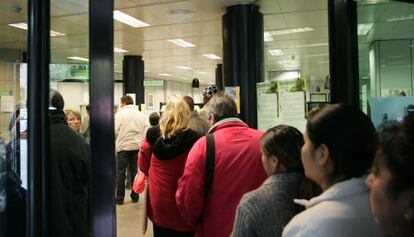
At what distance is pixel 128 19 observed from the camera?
19.8ft

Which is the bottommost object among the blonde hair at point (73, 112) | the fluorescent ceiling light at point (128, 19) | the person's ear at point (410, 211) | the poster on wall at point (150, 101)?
the person's ear at point (410, 211)

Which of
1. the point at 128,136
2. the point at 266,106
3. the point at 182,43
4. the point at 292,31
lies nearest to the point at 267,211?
the point at 266,106

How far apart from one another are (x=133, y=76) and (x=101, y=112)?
7599 mm

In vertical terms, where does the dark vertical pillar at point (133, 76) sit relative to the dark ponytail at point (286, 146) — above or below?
above

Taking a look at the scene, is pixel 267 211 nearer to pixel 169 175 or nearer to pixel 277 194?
pixel 277 194

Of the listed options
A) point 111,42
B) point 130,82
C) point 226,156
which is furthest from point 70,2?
point 130,82

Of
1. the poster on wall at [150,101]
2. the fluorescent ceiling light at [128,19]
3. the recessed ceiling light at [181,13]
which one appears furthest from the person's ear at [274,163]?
the poster on wall at [150,101]

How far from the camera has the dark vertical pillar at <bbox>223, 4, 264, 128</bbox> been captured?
4934 mm

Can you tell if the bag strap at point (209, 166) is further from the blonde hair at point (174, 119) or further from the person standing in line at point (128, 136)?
the person standing in line at point (128, 136)

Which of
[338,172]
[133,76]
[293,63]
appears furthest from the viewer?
[293,63]

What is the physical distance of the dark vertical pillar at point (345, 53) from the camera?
80.9 inches

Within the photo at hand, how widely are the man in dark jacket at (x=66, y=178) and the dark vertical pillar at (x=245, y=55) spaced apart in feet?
9.43

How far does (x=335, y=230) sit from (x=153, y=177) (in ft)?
6.34

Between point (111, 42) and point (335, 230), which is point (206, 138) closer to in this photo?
point (111, 42)
